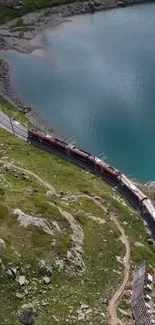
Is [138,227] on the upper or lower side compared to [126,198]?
lower

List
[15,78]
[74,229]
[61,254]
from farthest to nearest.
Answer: [15,78], [74,229], [61,254]

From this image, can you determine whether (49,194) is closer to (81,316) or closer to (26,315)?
(81,316)

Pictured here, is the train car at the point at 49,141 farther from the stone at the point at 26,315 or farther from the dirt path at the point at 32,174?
the stone at the point at 26,315

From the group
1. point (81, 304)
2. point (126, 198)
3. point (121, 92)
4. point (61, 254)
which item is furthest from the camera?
point (121, 92)

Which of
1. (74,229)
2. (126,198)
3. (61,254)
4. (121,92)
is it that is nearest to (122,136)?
(121,92)

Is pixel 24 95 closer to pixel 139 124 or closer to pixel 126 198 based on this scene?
pixel 139 124

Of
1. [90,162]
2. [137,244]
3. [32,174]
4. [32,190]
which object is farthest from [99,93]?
[137,244]

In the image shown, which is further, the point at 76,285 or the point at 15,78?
the point at 15,78
